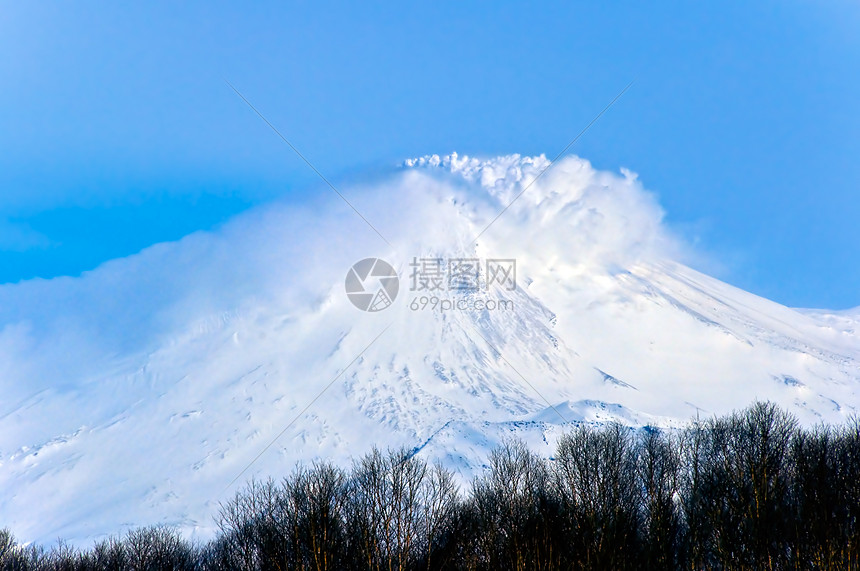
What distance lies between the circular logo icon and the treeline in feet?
275

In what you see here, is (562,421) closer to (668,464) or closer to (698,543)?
(668,464)

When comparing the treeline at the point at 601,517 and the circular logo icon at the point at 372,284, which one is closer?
the treeline at the point at 601,517

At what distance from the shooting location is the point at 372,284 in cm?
12400

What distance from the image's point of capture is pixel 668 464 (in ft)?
104

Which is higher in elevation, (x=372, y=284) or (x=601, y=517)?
(x=372, y=284)

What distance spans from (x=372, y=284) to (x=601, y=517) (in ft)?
329

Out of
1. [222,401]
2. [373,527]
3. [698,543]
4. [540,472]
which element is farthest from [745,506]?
[222,401]

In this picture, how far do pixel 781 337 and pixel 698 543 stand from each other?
10509 cm

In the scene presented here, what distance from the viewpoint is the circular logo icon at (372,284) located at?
4648 inches

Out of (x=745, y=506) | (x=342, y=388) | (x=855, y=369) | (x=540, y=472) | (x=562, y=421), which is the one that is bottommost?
(x=745, y=506)

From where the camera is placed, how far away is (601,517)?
25703 mm

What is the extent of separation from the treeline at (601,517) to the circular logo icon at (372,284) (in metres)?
83.9

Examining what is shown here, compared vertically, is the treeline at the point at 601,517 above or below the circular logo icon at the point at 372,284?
below

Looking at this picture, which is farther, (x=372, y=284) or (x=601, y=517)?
(x=372, y=284)
